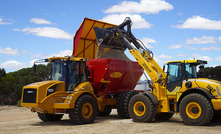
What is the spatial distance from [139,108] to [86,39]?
4777mm

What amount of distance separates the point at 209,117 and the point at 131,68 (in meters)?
5.56

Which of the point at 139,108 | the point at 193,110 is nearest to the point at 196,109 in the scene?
the point at 193,110

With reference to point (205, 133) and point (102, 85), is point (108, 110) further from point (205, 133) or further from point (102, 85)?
point (205, 133)

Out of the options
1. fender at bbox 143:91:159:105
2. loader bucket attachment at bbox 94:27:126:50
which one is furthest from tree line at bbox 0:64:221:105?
fender at bbox 143:91:159:105

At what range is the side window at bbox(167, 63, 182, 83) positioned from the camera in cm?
1067

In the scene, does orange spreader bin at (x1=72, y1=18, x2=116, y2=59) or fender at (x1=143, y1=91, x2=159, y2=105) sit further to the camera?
orange spreader bin at (x1=72, y1=18, x2=116, y2=59)

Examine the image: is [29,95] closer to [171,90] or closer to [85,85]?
[85,85]

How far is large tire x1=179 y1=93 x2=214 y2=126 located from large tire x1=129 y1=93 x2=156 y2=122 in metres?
1.26

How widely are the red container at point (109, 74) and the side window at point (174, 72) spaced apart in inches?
117

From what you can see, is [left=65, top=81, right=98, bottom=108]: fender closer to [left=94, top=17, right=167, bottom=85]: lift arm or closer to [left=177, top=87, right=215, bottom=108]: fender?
[left=94, top=17, right=167, bottom=85]: lift arm

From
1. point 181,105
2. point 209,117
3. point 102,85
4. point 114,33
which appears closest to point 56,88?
point 102,85

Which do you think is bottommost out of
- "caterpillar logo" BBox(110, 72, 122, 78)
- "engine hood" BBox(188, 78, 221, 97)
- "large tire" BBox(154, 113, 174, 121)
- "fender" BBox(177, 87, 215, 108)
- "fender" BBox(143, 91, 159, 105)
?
"large tire" BBox(154, 113, 174, 121)

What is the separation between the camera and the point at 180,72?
34.9 ft

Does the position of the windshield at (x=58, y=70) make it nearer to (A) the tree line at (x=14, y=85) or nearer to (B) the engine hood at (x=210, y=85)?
(B) the engine hood at (x=210, y=85)
